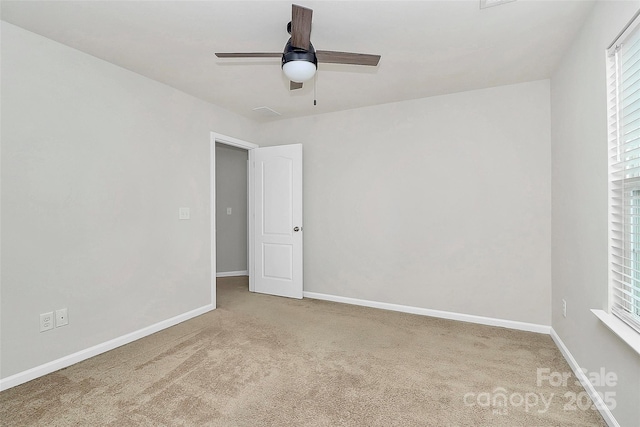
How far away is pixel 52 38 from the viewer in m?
2.32

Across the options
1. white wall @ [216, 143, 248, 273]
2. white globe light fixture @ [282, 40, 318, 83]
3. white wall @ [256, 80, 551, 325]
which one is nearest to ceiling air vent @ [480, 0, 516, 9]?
white globe light fixture @ [282, 40, 318, 83]

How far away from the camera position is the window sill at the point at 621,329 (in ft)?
4.69

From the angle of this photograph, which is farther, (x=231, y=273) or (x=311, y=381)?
(x=231, y=273)

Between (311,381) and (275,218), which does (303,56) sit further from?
(275,218)

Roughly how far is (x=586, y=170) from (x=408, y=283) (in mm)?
2072

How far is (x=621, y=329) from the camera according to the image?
5.14 feet

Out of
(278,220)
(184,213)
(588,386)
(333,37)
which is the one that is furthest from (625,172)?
(184,213)

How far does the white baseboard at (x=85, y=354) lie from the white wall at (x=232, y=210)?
2339 mm

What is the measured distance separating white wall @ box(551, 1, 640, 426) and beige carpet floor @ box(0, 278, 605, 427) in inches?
14.3

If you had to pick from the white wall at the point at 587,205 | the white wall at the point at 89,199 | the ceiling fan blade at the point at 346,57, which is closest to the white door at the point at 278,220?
the white wall at the point at 89,199

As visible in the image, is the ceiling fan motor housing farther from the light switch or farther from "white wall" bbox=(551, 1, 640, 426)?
the light switch

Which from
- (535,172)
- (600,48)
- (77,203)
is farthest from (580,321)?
(77,203)

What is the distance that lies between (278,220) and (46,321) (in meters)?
2.59

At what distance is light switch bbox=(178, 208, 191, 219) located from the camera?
11.1ft
